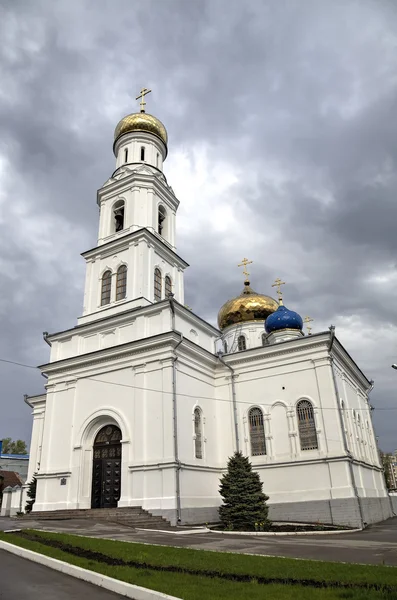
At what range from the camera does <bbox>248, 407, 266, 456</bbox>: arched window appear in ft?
70.9

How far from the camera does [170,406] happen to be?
742 inches

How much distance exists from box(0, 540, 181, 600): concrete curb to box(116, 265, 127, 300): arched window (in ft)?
47.3

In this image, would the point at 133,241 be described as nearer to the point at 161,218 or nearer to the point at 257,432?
the point at 161,218

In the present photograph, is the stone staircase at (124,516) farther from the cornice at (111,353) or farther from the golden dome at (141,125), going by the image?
the golden dome at (141,125)

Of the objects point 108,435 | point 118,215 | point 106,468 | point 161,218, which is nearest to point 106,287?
Result: point 118,215

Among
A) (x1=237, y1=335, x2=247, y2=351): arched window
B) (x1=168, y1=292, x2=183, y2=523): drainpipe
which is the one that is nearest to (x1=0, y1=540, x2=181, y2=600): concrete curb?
(x1=168, y1=292, x2=183, y2=523): drainpipe

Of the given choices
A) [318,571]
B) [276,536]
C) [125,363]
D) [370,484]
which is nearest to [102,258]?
[125,363]

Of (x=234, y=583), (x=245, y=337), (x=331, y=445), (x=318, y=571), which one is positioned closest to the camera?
(x=234, y=583)

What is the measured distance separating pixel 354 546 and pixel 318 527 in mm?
6105

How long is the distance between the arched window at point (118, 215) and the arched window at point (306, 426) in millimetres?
13564

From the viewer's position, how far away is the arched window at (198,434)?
20438 millimetres

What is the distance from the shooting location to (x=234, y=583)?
21.2ft

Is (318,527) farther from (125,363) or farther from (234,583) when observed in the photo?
(234,583)

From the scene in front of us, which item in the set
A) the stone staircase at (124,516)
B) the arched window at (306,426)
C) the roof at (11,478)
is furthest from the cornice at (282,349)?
the roof at (11,478)
